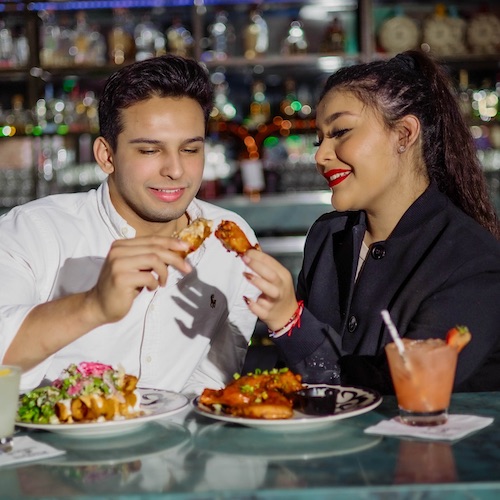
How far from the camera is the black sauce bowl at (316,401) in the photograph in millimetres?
1367

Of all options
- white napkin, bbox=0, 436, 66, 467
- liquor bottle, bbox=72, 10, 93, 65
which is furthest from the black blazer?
liquor bottle, bbox=72, 10, 93, 65

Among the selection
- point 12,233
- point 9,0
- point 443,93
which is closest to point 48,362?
point 12,233

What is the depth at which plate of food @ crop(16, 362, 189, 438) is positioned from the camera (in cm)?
134

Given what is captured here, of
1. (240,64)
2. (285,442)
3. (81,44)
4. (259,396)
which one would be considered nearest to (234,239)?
(259,396)

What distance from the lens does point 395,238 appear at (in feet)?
6.88

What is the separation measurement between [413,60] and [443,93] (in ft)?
0.46

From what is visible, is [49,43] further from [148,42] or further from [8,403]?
[8,403]

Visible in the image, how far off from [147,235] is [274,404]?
891mm

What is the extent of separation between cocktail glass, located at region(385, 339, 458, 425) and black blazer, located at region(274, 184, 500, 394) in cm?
42

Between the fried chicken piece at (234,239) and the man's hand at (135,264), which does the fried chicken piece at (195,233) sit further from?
the man's hand at (135,264)

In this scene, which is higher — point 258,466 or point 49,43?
point 49,43

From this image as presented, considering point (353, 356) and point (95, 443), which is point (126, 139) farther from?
point (95, 443)

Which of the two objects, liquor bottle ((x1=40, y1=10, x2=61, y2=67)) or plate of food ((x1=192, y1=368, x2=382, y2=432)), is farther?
liquor bottle ((x1=40, y1=10, x2=61, y2=67))

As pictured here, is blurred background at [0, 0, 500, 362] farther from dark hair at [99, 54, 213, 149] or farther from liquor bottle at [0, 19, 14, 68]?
dark hair at [99, 54, 213, 149]
